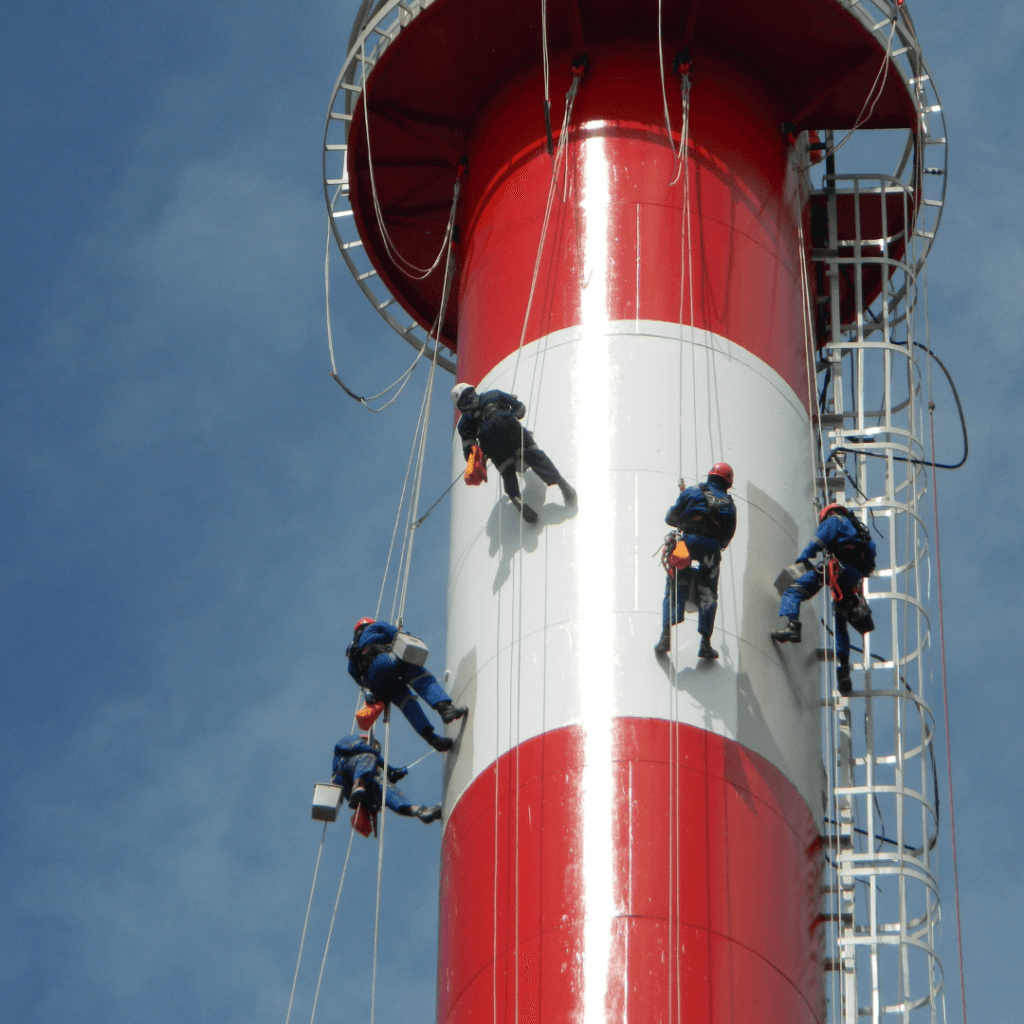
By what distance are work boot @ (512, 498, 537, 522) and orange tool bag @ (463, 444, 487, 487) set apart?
0.45 meters

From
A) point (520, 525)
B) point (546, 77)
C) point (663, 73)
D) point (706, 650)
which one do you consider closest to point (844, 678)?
point (706, 650)

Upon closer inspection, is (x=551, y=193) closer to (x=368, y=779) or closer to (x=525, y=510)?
(x=525, y=510)

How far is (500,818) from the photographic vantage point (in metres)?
23.1

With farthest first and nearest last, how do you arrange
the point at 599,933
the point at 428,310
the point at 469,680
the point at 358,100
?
the point at 428,310 < the point at 358,100 < the point at 469,680 < the point at 599,933

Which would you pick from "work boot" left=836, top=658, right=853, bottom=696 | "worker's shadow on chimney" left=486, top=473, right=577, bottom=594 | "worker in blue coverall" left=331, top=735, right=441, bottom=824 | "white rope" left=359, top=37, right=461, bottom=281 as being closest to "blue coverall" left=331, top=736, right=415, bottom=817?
"worker in blue coverall" left=331, top=735, right=441, bottom=824

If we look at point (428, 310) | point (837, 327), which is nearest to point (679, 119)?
point (837, 327)

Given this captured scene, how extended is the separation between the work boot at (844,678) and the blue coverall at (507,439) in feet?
12.5

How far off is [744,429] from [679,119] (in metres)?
4.55

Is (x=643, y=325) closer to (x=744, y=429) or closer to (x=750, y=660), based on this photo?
(x=744, y=429)

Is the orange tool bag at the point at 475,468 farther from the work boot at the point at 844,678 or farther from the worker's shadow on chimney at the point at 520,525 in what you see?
the work boot at the point at 844,678

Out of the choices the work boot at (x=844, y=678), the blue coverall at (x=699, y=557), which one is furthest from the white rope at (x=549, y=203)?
the work boot at (x=844, y=678)

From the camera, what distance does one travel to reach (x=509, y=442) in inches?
971

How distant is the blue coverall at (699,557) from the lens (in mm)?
23156

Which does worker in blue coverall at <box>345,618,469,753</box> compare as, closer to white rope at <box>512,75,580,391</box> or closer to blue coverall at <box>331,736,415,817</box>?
blue coverall at <box>331,736,415,817</box>
